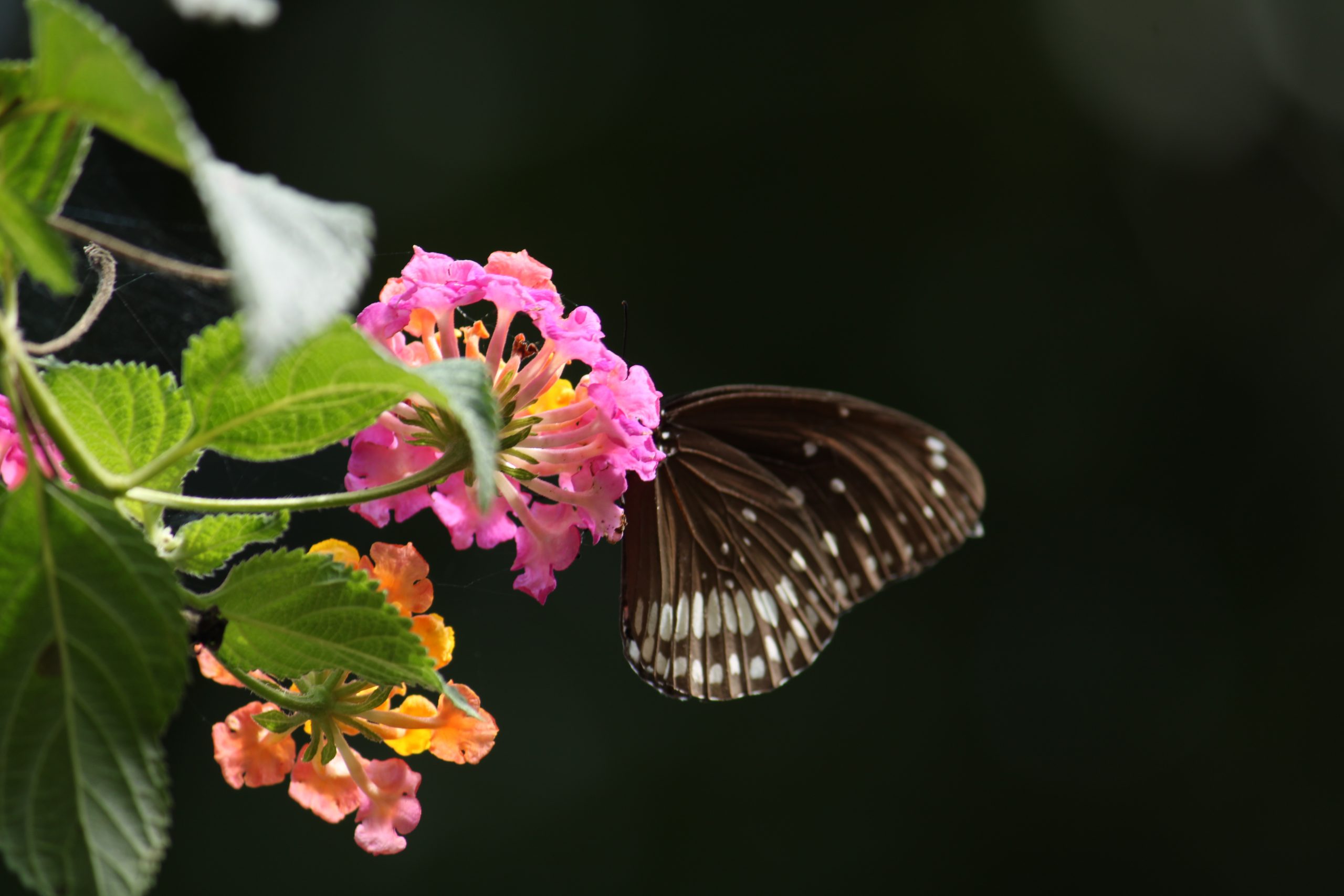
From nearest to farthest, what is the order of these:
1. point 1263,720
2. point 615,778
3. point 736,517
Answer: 1. point 736,517
2. point 615,778
3. point 1263,720

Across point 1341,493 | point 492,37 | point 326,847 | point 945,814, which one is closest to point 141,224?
point 326,847

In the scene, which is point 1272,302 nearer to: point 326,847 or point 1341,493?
point 1341,493

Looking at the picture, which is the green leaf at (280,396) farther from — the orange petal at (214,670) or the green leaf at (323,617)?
the orange petal at (214,670)

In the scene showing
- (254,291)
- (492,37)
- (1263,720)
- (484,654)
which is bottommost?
(1263,720)

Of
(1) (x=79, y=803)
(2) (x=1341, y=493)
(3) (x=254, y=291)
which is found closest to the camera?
(3) (x=254, y=291)

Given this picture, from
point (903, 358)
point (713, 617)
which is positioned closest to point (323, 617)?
point (713, 617)

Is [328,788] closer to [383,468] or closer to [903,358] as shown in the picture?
[383,468]
